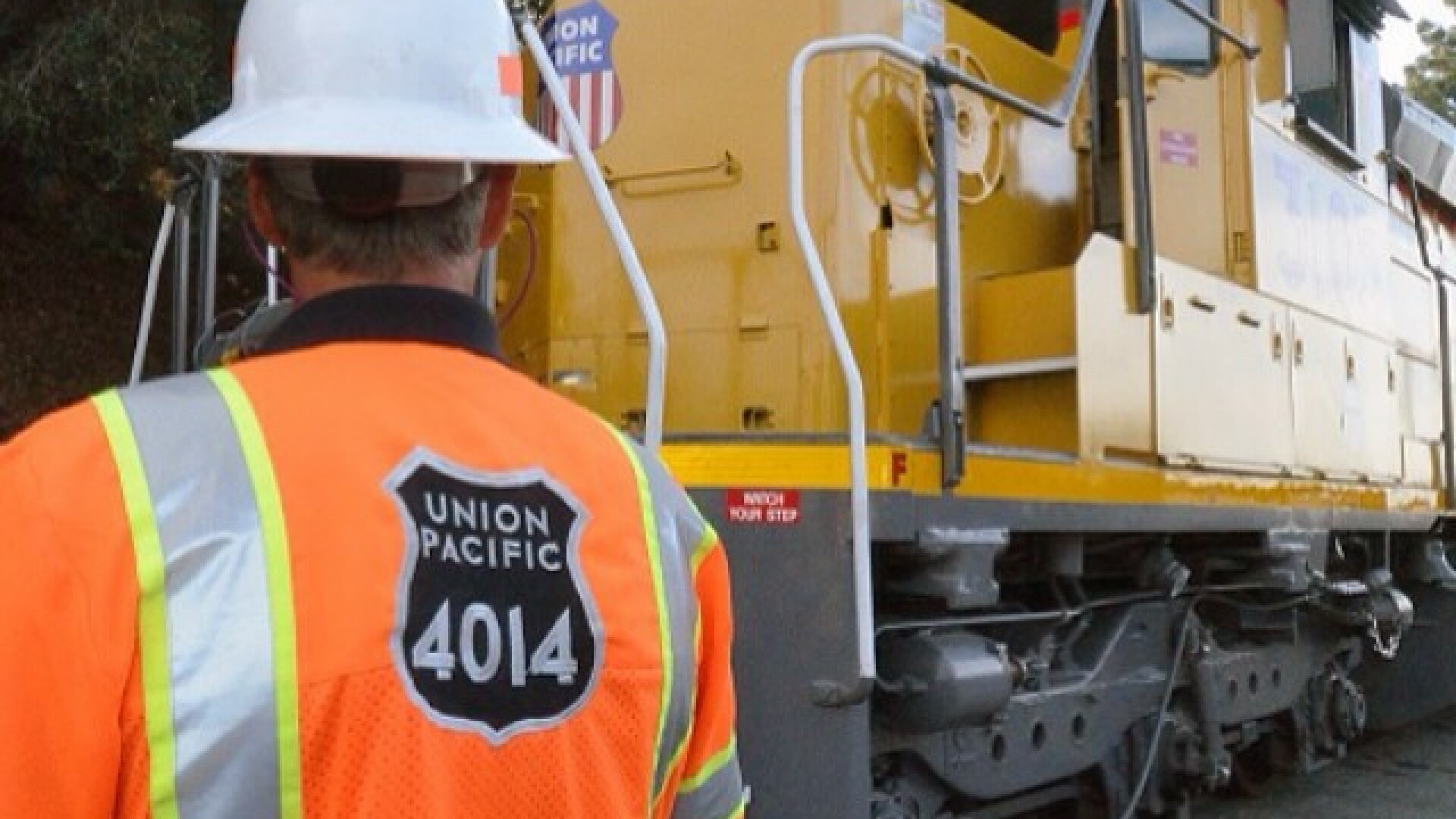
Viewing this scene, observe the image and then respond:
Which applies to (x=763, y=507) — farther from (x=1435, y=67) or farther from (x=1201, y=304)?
(x=1435, y=67)

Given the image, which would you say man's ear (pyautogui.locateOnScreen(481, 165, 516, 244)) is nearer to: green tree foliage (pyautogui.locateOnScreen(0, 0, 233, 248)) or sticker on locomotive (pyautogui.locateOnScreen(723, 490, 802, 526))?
sticker on locomotive (pyautogui.locateOnScreen(723, 490, 802, 526))

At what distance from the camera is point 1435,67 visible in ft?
94.8

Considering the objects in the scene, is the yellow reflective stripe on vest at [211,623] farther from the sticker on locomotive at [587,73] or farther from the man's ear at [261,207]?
the sticker on locomotive at [587,73]

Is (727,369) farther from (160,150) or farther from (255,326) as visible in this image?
(160,150)

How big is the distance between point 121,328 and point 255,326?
9.34 metres

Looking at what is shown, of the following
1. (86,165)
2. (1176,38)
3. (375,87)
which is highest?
(86,165)

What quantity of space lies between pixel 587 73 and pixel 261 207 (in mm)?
3156

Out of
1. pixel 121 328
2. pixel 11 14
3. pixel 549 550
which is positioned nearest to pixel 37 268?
pixel 121 328

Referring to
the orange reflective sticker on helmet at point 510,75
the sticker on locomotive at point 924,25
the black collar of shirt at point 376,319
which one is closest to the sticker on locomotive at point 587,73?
the sticker on locomotive at point 924,25

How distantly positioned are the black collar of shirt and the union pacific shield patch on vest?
5.7 inches

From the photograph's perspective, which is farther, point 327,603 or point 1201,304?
point 1201,304

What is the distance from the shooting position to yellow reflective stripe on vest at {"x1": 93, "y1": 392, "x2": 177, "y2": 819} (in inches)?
42.6

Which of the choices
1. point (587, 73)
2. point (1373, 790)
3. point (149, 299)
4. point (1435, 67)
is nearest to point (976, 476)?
point (587, 73)

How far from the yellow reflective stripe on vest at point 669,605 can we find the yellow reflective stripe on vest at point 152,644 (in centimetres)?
45
